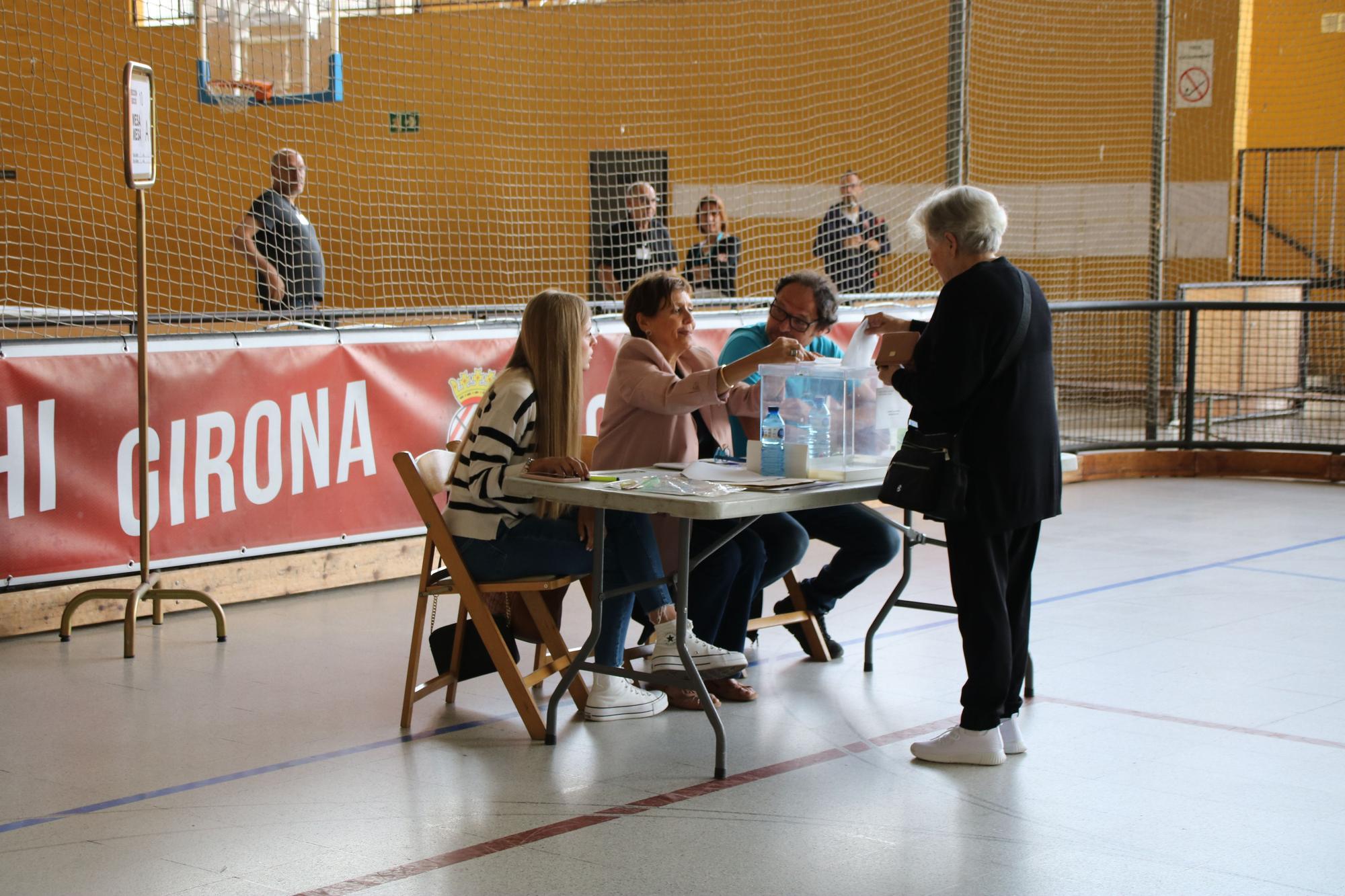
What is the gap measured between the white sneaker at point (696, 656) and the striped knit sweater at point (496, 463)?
53cm

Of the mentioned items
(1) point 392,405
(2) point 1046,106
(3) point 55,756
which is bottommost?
(3) point 55,756

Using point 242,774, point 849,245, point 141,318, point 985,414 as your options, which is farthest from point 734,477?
point 849,245

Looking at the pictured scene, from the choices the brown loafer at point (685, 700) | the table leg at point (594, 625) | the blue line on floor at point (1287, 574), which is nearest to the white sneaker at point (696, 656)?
the brown loafer at point (685, 700)

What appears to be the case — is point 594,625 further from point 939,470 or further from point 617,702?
point 939,470

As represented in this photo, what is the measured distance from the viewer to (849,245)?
8.61 meters

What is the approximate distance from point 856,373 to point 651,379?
2.01 ft

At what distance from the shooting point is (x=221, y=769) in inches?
143

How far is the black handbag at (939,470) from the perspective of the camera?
3.40 metres

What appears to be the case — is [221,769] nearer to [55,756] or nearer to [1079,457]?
[55,756]

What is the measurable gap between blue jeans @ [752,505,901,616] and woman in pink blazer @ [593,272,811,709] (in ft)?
0.41

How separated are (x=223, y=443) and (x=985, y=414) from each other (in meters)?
3.39

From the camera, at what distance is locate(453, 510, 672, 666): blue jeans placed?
12.8ft

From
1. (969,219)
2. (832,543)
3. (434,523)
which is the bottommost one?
(832,543)

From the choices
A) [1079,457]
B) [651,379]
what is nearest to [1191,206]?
[1079,457]
